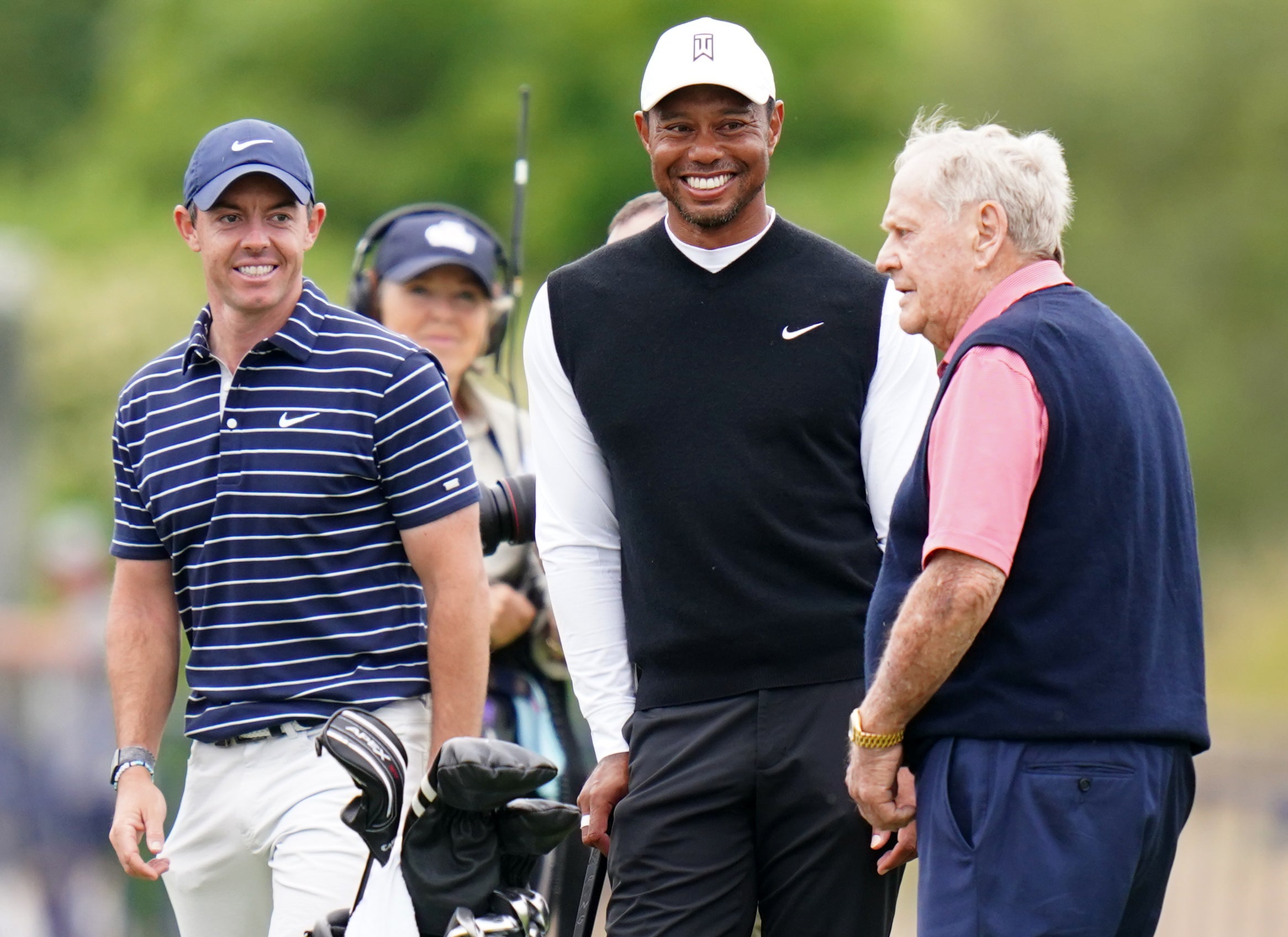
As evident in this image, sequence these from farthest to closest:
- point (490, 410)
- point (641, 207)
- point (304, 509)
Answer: point (490, 410)
point (641, 207)
point (304, 509)

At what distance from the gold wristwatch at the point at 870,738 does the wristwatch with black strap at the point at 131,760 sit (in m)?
1.71

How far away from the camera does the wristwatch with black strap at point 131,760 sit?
435 cm

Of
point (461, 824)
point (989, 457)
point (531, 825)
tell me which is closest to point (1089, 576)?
point (989, 457)

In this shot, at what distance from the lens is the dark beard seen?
395 centimetres

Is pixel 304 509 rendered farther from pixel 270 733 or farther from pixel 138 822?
pixel 138 822

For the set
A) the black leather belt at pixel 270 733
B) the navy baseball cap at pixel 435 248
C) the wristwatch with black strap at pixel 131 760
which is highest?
the navy baseball cap at pixel 435 248

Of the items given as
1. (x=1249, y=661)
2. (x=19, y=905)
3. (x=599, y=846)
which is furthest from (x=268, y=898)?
(x=1249, y=661)

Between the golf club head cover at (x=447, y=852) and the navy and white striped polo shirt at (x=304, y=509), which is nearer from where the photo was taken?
the golf club head cover at (x=447, y=852)

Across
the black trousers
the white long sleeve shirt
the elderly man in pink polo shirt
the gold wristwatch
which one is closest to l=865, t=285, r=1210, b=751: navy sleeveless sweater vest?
the elderly man in pink polo shirt

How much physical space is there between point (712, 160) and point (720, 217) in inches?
4.8

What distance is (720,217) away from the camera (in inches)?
156

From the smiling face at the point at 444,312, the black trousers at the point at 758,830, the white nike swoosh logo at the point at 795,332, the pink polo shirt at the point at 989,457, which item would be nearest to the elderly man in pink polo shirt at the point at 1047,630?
the pink polo shirt at the point at 989,457

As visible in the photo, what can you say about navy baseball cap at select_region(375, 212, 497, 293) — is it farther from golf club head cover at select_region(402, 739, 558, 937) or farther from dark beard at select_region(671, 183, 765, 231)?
golf club head cover at select_region(402, 739, 558, 937)

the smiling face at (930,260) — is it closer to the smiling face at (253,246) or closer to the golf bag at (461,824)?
the golf bag at (461,824)
